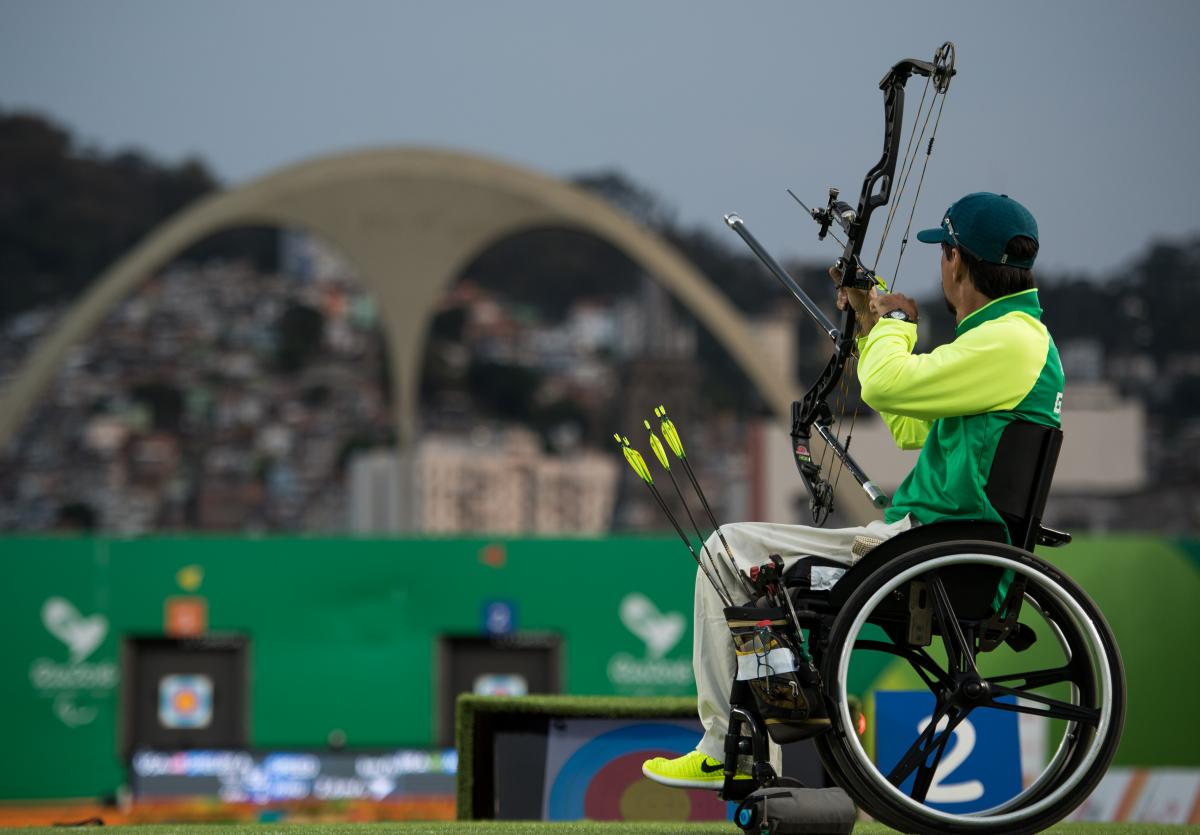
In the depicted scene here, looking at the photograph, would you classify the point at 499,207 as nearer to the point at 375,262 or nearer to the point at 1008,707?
the point at 375,262

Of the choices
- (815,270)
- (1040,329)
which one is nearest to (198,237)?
(815,270)

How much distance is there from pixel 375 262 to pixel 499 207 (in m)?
2.60

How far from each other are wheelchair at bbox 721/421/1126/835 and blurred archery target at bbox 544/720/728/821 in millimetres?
2107

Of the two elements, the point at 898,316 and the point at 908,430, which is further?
the point at 908,430

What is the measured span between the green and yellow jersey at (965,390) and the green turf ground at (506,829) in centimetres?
106

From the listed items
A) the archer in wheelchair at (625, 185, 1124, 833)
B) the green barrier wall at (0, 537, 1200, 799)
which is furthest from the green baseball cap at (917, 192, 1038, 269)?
the green barrier wall at (0, 537, 1200, 799)

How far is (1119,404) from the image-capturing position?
1183 inches

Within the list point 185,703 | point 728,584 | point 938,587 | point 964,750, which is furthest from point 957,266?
point 185,703

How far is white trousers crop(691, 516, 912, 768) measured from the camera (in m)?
3.51

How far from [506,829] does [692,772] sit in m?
0.71

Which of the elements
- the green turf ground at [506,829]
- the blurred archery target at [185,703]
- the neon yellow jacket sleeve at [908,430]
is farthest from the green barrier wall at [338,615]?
the neon yellow jacket sleeve at [908,430]

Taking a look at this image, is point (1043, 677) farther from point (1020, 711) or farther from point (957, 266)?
point (957, 266)

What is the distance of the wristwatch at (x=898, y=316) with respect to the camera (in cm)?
354

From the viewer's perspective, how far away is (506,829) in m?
4.04
